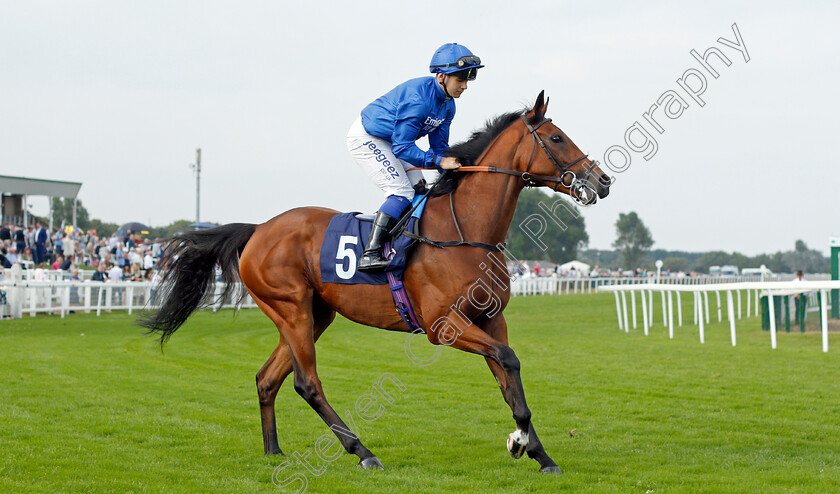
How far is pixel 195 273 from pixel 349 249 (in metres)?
1.46

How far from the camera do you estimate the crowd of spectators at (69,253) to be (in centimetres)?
1922

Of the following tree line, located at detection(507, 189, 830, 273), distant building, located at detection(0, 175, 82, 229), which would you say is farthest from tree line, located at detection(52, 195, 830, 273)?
distant building, located at detection(0, 175, 82, 229)

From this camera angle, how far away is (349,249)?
5133mm

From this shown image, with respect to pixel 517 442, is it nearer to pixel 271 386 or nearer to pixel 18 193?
pixel 271 386

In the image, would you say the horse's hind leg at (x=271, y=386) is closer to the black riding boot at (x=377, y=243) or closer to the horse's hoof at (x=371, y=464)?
the horse's hoof at (x=371, y=464)

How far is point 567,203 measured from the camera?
5523 mm

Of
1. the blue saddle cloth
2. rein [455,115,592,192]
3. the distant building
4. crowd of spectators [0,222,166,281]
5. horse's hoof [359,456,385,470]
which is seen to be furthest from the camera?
the distant building

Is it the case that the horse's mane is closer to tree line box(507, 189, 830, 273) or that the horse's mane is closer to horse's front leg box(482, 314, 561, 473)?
horse's front leg box(482, 314, 561, 473)

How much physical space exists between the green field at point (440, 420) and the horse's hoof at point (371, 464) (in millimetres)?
52

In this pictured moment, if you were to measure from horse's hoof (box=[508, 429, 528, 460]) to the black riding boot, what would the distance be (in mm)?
1291

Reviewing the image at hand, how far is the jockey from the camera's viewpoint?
4.88m

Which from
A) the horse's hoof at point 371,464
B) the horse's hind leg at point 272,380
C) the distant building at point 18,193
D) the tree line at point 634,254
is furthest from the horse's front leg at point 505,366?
the tree line at point 634,254

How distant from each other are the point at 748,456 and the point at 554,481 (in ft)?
4.68

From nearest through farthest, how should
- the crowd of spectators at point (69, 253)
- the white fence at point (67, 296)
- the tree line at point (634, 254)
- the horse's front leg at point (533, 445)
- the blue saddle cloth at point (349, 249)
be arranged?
the horse's front leg at point (533, 445)
the blue saddle cloth at point (349, 249)
the white fence at point (67, 296)
the crowd of spectators at point (69, 253)
the tree line at point (634, 254)
